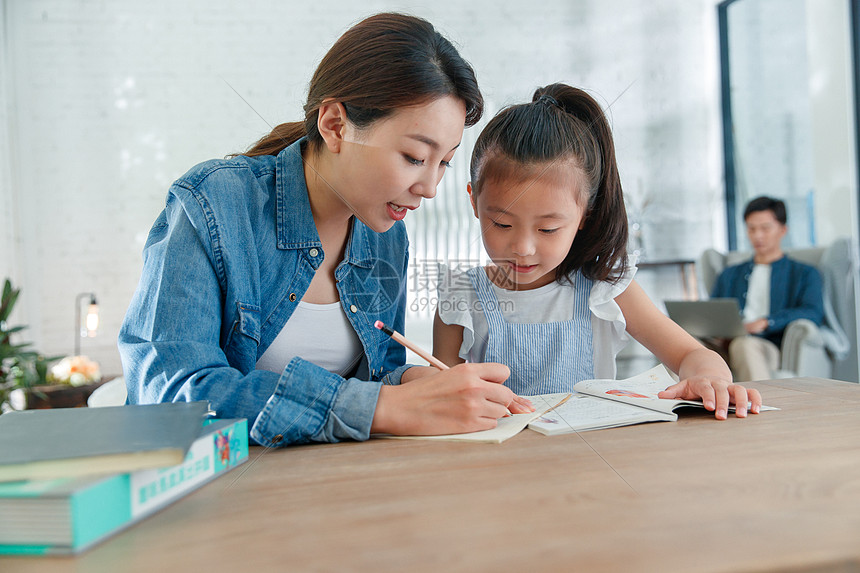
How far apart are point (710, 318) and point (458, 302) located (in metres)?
1.98

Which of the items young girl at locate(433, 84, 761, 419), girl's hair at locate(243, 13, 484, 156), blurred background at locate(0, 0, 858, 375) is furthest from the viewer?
blurred background at locate(0, 0, 858, 375)

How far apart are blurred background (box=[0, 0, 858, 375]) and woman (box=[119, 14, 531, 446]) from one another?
9.01 ft

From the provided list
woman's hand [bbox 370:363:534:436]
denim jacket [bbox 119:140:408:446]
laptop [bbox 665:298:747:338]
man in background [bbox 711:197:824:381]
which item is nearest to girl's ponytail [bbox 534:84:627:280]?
denim jacket [bbox 119:140:408:446]

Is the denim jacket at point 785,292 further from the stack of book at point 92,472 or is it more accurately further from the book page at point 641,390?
the stack of book at point 92,472

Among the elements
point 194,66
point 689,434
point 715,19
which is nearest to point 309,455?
point 689,434

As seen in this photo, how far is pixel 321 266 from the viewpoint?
1.06 metres

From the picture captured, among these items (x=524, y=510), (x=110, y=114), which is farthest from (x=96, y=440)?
(x=110, y=114)

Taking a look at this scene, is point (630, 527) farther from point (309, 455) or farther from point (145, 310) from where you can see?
point (145, 310)

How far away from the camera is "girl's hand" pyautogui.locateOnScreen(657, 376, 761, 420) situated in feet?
2.54

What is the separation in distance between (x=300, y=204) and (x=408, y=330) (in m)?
0.39

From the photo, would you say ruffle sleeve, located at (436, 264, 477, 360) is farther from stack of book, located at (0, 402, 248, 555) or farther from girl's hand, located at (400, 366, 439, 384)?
stack of book, located at (0, 402, 248, 555)

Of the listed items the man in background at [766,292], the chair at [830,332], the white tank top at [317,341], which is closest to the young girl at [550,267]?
the white tank top at [317,341]

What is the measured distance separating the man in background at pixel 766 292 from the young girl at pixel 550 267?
1.87 meters

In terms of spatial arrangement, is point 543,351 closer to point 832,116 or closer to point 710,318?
point 710,318
